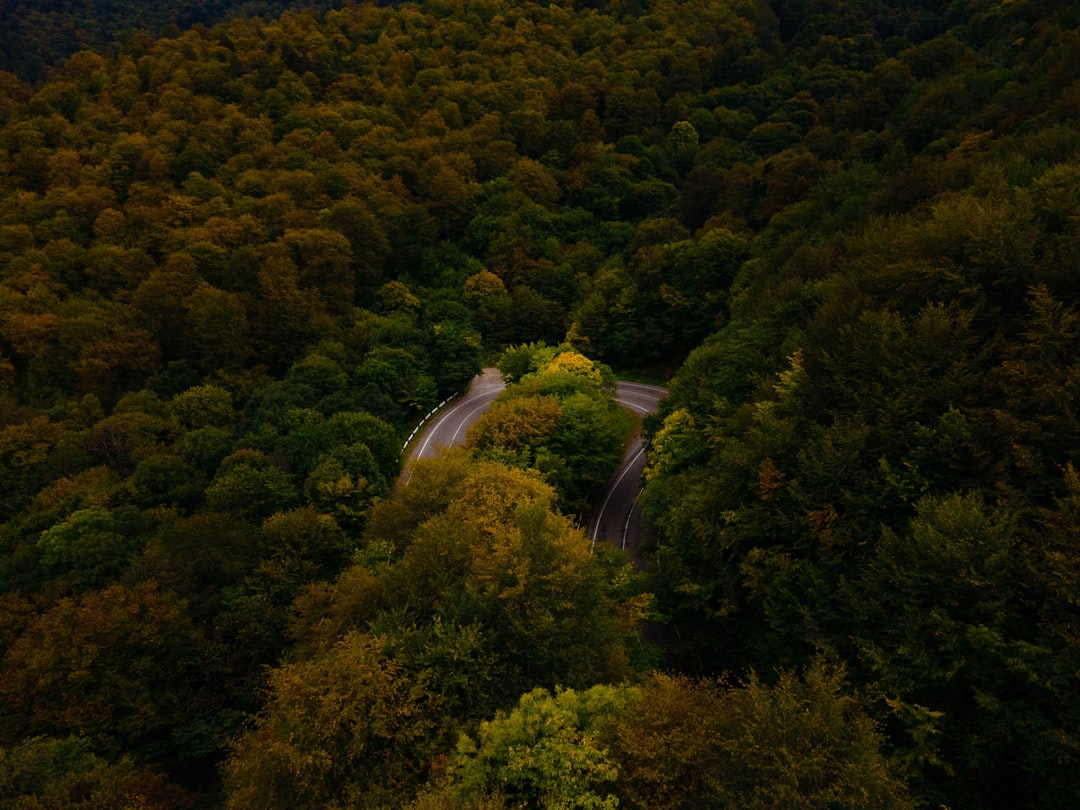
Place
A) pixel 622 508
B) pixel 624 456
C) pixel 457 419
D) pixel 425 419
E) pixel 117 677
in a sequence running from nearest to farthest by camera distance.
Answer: pixel 117 677 → pixel 622 508 → pixel 624 456 → pixel 457 419 → pixel 425 419

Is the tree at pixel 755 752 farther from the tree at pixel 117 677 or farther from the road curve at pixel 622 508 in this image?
the tree at pixel 117 677

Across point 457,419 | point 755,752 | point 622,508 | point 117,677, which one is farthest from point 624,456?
point 117,677

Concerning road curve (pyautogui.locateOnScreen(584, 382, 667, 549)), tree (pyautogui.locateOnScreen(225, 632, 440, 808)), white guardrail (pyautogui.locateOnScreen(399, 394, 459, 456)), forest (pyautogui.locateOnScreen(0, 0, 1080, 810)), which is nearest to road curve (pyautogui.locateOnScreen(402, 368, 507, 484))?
white guardrail (pyautogui.locateOnScreen(399, 394, 459, 456))

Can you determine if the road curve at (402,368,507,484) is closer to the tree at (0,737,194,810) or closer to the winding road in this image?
the winding road

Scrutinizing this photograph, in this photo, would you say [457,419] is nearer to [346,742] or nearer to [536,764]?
[346,742]

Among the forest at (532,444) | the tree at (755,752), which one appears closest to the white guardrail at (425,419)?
the forest at (532,444)
